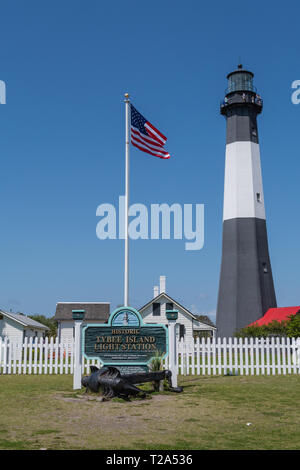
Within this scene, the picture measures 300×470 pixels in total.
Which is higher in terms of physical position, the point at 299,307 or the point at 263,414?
the point at 299,307

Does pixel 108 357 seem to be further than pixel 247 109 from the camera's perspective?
No

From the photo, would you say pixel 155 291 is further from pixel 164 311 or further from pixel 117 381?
pixel 117 381

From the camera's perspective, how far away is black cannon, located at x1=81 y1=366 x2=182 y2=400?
38.4 ft

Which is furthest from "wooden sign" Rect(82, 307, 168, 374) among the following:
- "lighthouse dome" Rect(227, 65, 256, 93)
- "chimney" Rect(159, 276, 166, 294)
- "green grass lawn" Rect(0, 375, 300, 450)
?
"lighthouse dome" Rect(227, 65, 256, 93)

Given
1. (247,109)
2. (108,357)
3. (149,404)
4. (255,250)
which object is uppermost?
(247,109)

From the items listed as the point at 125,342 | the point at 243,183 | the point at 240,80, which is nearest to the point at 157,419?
the point at 125,342

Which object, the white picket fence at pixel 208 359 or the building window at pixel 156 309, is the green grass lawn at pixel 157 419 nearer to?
the white picket fence at pixel 208 359

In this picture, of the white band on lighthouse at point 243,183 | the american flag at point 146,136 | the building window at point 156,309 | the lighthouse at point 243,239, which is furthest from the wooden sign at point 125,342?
the white band on lighthouse at point 243,183

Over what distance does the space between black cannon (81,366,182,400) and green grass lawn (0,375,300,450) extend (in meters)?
0.39

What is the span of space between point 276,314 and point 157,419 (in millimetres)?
29988
